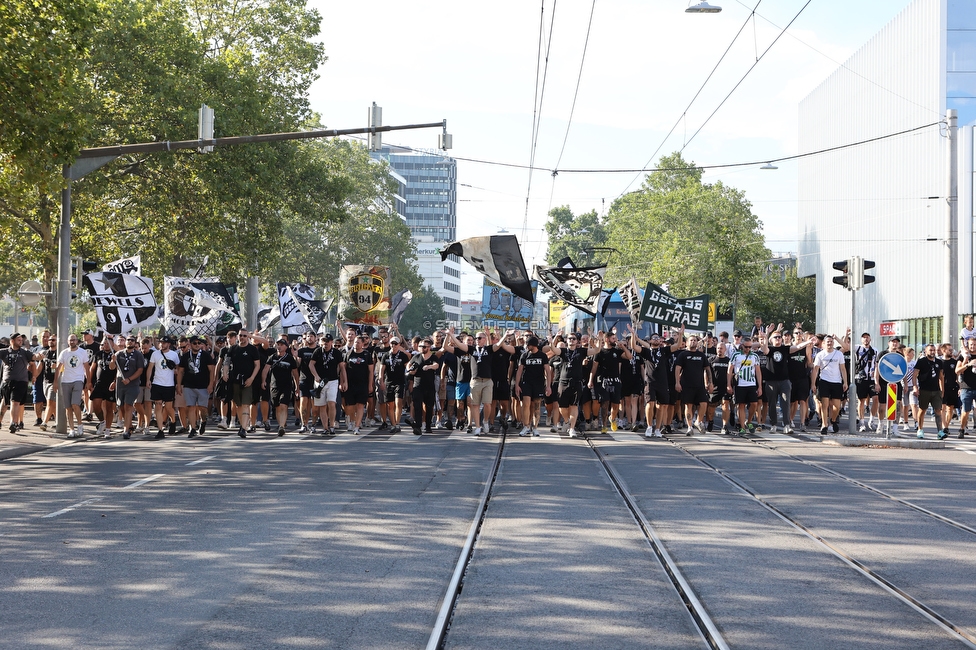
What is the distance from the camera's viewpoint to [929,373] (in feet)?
62.2

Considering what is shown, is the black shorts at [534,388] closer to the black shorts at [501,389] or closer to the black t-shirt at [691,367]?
the black shorts at [501,389]

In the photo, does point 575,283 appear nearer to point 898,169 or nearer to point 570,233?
point 898,169

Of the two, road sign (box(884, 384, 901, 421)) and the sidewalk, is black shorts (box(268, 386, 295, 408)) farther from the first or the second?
road sign (box(884, 384, 901, 421))

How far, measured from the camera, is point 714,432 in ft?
64.7

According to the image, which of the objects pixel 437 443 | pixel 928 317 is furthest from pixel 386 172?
pixel 437 443

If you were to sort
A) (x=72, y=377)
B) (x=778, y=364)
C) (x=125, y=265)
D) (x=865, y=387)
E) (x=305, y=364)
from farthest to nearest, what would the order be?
1. (x=125, y=265)
2. (x=865, y=387)
3. (x=778, y=364)
4. (x=305, y=364)
5. (x=72, y=377)

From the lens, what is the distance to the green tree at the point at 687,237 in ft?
174

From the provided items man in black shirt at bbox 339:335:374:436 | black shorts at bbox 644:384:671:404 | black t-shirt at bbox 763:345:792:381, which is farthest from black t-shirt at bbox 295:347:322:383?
black t-shirt at bbox 763:345:792:381

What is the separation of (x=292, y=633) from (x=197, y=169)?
2284 centimetres

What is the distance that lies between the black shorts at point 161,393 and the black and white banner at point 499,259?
7142 millimetres

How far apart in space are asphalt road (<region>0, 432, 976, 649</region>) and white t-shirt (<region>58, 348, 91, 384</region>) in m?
3.98

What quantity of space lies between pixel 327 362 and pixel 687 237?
50171 millimetres

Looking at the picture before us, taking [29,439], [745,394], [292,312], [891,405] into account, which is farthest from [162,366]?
[891,405]

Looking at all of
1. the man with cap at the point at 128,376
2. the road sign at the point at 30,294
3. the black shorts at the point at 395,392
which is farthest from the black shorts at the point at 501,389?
the road sign at the point at 30,294
